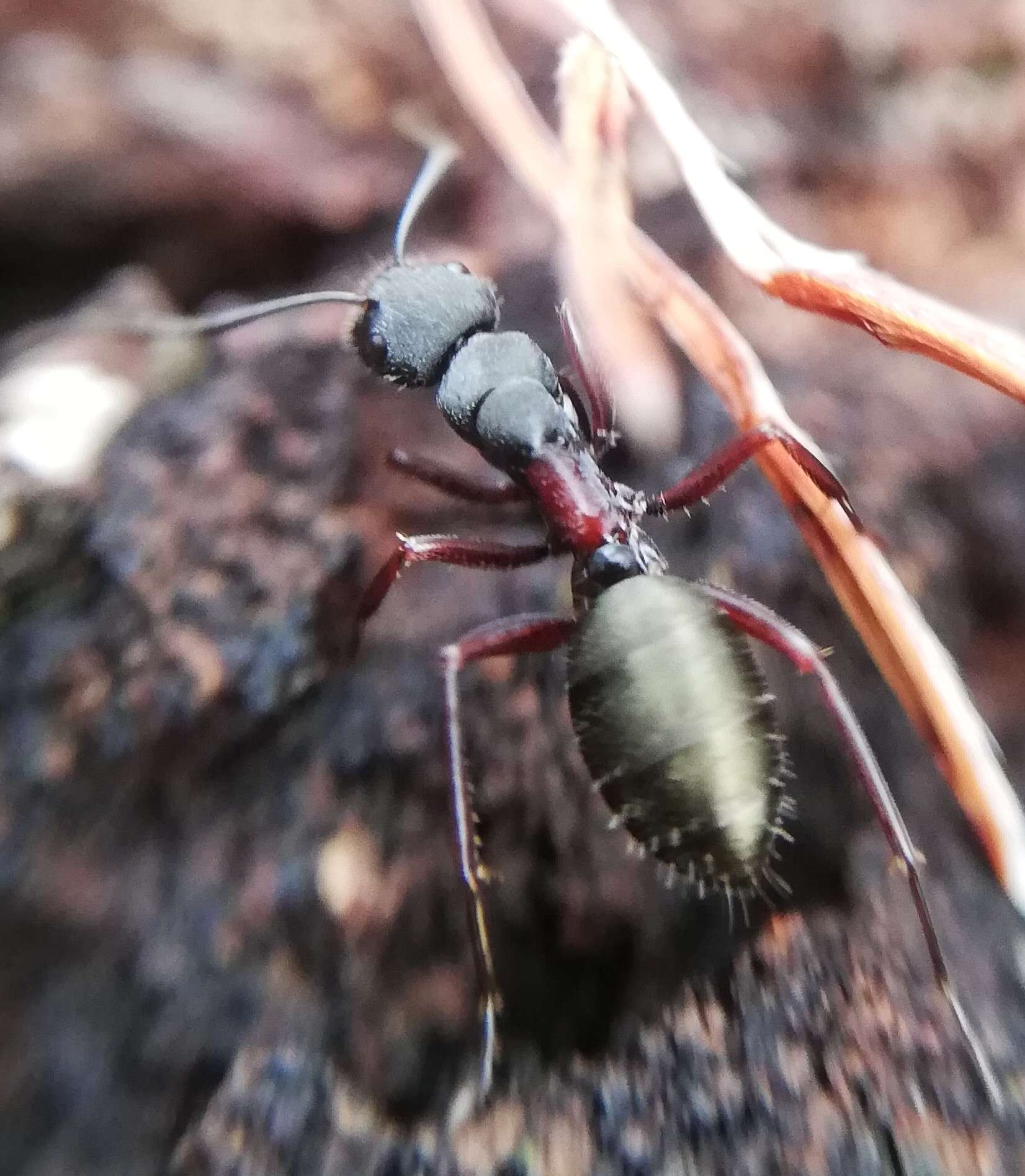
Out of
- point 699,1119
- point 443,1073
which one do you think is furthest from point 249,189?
point 699,1119

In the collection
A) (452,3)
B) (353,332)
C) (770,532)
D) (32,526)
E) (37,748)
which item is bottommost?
(37,748)

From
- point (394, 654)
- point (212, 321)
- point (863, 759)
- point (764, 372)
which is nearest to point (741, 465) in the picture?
point (764, 372)

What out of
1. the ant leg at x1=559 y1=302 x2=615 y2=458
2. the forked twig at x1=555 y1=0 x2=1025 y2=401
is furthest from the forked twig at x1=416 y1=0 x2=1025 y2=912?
the ant leg at x1=559 y1=302 x2=615 y2=458

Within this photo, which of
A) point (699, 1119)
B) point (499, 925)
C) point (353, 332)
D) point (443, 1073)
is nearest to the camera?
point (699, 1119)

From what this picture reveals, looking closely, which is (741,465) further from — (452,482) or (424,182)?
(424,182)

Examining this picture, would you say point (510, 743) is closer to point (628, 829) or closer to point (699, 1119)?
point (628, 829)

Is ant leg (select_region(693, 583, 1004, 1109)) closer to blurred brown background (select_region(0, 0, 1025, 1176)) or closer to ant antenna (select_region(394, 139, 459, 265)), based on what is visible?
blurred brown background (select_region(0, 0, 1025, 1176))

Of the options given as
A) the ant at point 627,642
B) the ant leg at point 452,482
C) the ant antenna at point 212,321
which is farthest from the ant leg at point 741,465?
the ant antenna at point 212,321
